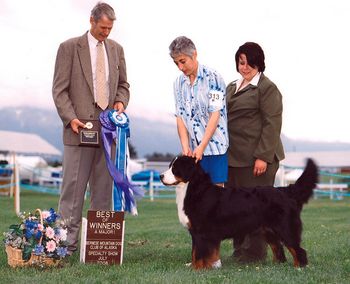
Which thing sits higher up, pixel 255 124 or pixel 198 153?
pixel 255 124

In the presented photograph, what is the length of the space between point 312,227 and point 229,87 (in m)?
4.65

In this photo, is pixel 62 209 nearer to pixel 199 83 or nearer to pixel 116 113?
pixel 116 113

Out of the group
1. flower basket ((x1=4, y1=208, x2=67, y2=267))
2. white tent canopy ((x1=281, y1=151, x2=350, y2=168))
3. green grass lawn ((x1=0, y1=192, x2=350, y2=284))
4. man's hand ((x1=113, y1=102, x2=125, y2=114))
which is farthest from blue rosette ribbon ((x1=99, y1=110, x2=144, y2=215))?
white tent canopy ((x1=281, y1=151, x2=350, y2=168))

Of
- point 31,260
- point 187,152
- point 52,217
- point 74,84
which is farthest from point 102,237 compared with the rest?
point 74,84

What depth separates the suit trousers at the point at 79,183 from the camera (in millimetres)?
5531

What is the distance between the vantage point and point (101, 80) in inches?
216

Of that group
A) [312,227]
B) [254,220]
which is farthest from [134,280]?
[312,227]

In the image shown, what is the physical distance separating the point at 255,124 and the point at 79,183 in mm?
1754

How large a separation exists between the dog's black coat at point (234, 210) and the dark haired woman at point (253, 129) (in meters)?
0.30

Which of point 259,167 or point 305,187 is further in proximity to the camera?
point 259,167

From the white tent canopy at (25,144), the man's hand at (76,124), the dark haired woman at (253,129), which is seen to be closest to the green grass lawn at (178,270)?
the dark haired woman at (253,129)

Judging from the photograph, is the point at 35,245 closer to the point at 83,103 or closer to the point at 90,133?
the point at 90,133

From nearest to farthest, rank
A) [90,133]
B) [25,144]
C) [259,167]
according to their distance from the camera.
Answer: [259,167], [90,133], [25,144]

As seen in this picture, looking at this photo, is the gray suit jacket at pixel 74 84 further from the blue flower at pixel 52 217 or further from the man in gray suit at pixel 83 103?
the blue flower at pixel 52 217
